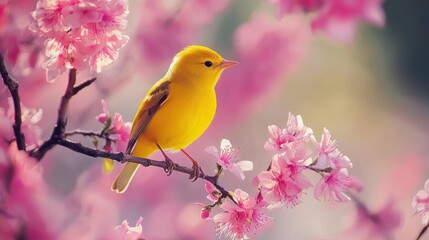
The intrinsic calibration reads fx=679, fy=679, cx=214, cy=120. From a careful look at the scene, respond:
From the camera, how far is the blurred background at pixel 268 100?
52.4 inches

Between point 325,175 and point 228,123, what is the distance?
80 cm

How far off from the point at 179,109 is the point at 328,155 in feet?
A: 0.86

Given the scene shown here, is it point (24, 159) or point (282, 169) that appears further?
point (282, 169)

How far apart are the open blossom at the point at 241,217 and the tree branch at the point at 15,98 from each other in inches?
9.5

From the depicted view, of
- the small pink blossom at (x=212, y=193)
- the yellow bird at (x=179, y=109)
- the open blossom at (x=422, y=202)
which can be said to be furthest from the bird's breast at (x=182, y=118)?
the open blossom at (x=422, y=202)

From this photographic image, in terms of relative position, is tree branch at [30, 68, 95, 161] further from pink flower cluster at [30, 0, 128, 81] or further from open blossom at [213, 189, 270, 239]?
open blossom at [213, 189, 270, 239]

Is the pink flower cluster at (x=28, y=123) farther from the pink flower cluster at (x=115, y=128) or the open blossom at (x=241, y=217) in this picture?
the open blossom at (x=241, y=217)

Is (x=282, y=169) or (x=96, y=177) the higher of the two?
(x=282, y=169)

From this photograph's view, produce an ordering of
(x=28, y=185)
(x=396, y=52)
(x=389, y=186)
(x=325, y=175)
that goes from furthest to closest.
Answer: (x=396, y=52) → (x=389, y=186) → (x=325, y=175) → (x=28, y=185)

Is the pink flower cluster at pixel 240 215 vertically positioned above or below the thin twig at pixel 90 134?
below

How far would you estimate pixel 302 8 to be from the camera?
2.80 feet

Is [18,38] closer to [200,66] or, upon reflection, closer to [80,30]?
[80,30]

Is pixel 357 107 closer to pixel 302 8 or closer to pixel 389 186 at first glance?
pixel 389 186

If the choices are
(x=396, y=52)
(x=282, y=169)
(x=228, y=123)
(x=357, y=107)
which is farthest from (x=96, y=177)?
(x=396, y=52)
